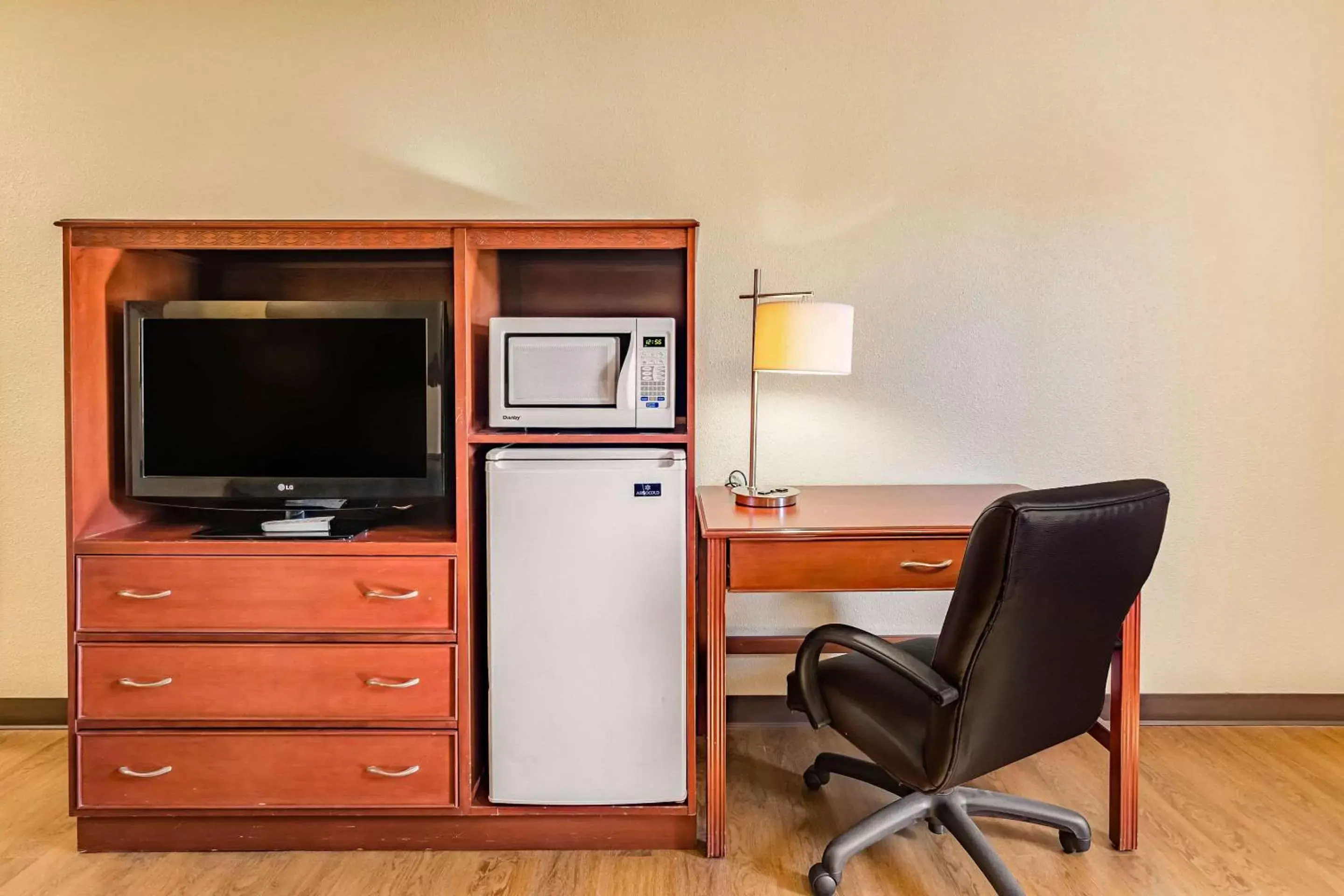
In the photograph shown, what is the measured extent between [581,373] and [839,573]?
78 centimetres

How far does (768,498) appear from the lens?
2.00 metres

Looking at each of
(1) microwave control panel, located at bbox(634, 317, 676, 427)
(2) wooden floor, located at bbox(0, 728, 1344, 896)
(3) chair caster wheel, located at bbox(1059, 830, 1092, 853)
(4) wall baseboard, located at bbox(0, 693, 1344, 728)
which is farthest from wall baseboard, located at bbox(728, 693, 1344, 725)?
(1) microwave control panel, located at bbox(634, 317, 676, 427)

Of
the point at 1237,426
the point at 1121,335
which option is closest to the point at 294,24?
the point at 1121,335

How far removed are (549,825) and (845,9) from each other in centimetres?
249

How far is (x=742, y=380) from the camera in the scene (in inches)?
95.3

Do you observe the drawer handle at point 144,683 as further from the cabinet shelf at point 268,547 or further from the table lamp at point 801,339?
the table lamp at point 801,339

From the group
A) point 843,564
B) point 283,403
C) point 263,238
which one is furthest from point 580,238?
point 843,564

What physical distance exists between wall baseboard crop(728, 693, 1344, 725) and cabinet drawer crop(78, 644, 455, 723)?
1100 millimetres

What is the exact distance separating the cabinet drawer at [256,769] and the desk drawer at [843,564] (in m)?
0.83

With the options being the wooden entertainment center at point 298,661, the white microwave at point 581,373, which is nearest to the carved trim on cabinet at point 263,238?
the wooden entertainment center at point 298,661

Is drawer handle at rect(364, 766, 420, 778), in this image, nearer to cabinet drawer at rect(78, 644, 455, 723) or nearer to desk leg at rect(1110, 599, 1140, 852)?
cabinet drawer at rect(78, 644, 455, 723)

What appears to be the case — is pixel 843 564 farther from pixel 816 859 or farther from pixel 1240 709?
pixel 1240 709

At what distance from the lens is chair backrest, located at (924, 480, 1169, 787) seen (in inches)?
54.3

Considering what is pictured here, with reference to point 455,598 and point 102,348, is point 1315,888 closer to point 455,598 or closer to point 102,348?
point 455,598
